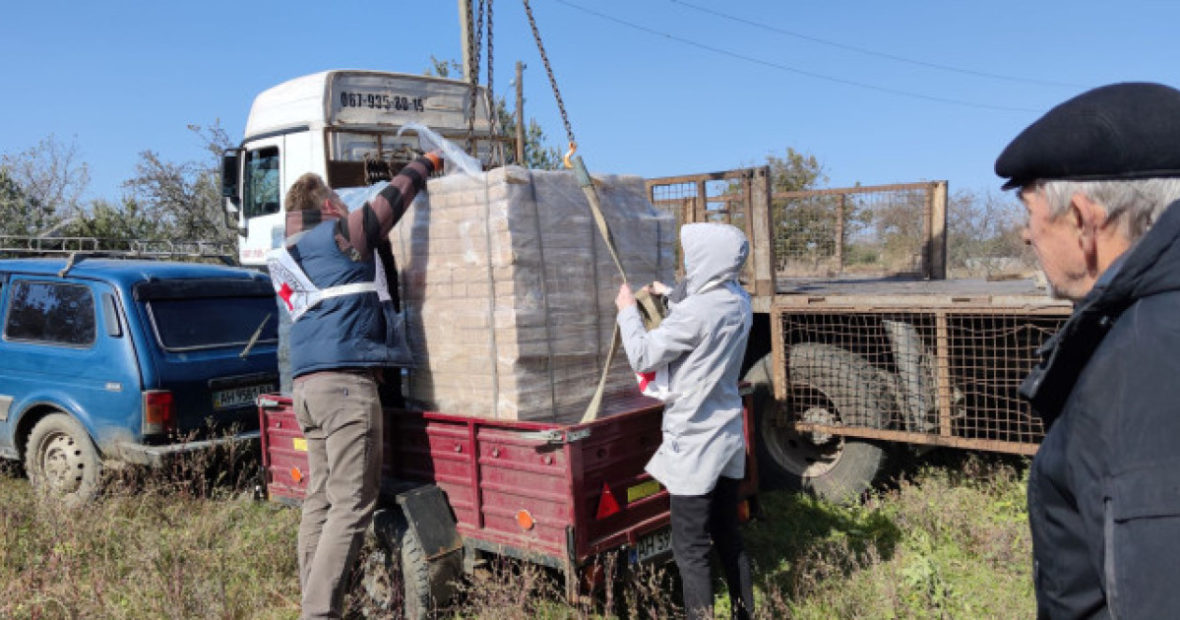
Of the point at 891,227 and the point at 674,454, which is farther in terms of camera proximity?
the point at 891,227

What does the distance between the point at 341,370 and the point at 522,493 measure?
1.03 meters

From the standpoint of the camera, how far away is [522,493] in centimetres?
359

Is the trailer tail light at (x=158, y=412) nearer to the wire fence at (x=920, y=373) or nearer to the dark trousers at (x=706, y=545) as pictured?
the dark trousers at (x=706, y=545)

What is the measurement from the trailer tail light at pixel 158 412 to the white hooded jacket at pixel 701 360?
3.76 m

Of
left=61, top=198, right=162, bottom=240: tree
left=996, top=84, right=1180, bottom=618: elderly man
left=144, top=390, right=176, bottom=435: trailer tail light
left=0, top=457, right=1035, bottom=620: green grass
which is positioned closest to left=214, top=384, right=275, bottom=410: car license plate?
left=144, top=390, right=176, bottom=435: trailer tail light

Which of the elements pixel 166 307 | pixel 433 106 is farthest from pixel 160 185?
pixel 166 307

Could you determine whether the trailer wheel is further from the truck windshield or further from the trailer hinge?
the truck windshield

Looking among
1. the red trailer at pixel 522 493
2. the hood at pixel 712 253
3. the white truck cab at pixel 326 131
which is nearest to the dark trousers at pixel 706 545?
the red trailer at pixel 522 493

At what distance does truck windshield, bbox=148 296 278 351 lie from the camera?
589cm

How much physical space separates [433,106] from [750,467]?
589 cm

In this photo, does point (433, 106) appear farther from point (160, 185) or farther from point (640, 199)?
point (160, 185)

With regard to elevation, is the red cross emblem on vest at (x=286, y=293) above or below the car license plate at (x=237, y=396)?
above

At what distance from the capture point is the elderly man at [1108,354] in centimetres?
102

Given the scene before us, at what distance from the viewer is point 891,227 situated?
8.09 metres
